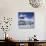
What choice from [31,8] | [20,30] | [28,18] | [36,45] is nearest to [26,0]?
[31,8]

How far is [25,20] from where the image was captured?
18.1ft

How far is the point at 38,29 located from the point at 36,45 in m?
1.54

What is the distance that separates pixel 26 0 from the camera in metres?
5.53

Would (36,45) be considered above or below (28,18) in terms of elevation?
below

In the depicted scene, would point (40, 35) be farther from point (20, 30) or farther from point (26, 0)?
point (26, 0)

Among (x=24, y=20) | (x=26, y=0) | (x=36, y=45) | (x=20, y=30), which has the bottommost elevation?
(x=36, y=45)

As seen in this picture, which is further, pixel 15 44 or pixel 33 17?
pixel 33 17

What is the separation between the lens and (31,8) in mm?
5504

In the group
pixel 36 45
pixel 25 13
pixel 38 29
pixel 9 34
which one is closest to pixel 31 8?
pixel 25 13

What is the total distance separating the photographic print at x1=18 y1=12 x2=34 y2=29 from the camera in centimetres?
549

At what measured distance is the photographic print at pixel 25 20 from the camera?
216 inches

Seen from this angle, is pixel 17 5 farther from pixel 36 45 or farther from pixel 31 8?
pixel 36 45

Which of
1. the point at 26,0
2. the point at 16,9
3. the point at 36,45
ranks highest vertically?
the point at 26,0

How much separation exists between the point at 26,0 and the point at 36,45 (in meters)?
2.20
